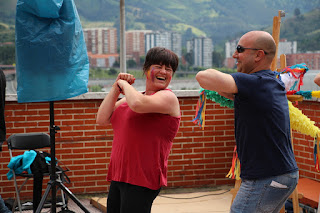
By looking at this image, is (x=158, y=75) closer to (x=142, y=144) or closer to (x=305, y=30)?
(x=142, y=144)

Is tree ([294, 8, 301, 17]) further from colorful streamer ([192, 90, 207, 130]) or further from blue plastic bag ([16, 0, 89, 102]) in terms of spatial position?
blue plastic bag ([16, 0, 89, 102])

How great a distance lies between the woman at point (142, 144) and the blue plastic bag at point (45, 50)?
110 centimetres

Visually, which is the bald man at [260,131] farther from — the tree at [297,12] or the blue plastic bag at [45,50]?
the tree at [297,12]

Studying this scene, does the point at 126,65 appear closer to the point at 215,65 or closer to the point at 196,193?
the point at 196,193

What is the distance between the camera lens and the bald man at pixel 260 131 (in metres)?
2.11

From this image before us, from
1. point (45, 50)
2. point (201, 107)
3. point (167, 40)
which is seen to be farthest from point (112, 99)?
point (167, 40)

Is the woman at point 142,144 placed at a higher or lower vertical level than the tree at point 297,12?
lower

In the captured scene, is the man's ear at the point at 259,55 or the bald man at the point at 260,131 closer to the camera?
the bald man at the point at 260,131

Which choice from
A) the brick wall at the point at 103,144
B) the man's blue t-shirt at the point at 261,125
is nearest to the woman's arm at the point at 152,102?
the man's blue t-shirt at the point at 261,125

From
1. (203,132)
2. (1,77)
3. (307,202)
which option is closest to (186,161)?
(203,132)

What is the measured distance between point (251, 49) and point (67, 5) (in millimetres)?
1651

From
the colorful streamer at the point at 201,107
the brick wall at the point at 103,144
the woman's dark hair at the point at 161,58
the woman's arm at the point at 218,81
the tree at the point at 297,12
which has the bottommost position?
Result: the brick wall at the point at 103,144

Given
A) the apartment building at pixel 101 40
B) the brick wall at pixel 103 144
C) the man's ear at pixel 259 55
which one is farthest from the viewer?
the apartment building at pixel 101 40

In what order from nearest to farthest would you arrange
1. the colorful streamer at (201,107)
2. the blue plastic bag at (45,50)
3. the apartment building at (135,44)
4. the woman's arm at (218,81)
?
1. the woman's arm at (218,81)
2. the blue plastic bag at (45,50)
3. the colorful streamer at (201,107)
4. the apartment building at (135,44)
